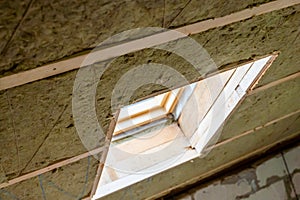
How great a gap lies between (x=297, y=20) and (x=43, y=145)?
2.56ft

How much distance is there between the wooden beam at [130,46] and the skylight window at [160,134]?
0.63m

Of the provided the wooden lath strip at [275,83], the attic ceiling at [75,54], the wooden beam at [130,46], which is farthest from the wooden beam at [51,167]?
the wooden lath strip at [275,83]

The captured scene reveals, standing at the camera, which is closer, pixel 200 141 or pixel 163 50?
pixel 163 50

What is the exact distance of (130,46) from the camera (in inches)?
30.8

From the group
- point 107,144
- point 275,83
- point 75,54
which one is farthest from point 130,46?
point 275,83

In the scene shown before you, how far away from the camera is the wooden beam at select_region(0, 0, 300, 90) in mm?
696

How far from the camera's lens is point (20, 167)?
1057 mm

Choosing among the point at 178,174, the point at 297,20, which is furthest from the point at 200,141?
the point at 297,20

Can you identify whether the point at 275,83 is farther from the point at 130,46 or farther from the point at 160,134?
the point at 130,46

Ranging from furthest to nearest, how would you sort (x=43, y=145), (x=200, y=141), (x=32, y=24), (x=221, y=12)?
(x=200, y=141), (x=43, y=145), (x=221, y=12), (x=32, y=24)

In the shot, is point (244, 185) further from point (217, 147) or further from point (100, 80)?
point (100, 80)

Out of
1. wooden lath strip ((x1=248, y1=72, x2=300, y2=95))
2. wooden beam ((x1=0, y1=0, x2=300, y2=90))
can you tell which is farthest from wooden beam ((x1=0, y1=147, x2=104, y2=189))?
wooden lath strip ((x1=248, y1=72, x2=300, y2=95))

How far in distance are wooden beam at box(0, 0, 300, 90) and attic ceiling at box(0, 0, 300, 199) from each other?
2 cm

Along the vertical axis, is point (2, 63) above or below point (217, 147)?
below
